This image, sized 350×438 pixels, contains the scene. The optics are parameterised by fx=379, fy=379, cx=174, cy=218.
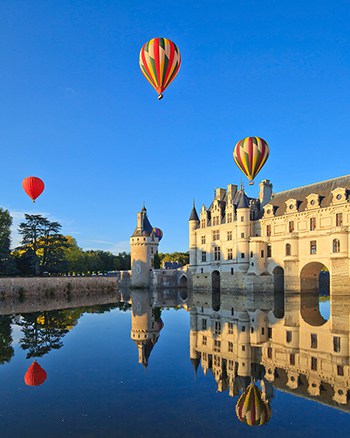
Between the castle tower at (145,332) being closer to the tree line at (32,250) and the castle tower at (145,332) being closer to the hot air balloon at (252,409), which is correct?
the hot air balloon at (252,409)

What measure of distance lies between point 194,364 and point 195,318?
10.7m

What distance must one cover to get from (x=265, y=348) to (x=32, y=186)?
93.5ft

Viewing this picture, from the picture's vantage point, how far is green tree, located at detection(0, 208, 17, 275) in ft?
147

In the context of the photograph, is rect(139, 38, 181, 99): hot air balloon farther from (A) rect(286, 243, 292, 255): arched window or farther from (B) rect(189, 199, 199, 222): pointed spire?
(B) rect(189, 199, 199, 222): pointed spire

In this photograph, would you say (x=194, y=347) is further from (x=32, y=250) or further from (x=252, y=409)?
(x=32, y=250)

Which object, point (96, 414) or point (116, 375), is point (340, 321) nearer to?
point (116, 375)

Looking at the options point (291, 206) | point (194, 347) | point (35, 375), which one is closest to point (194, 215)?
point (291, 206)

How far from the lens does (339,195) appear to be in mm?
31641

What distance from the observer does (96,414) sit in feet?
24.7

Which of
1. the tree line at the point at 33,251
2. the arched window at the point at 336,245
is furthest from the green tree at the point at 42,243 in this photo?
the arched window at the point at 336,245

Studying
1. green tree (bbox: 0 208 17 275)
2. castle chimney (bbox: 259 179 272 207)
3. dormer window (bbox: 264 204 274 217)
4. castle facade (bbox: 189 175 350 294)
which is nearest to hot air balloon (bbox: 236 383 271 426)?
castle facade (bbox: 189 175 350 294)

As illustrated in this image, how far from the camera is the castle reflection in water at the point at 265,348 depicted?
29.5 ft

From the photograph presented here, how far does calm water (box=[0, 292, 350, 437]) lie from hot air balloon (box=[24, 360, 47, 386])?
169 millimetres

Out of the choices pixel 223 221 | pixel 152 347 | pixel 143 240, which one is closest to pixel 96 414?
pixel 152 347
